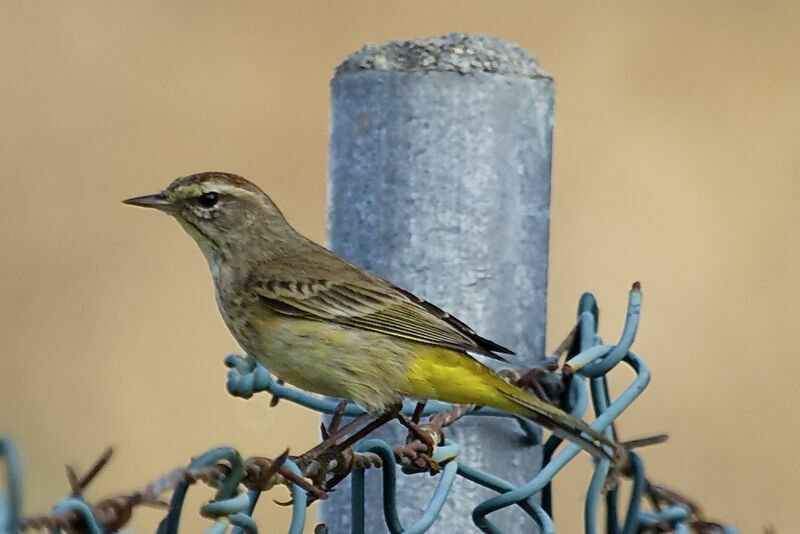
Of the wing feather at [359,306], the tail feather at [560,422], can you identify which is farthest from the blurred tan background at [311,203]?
the tail feather at [560,422]

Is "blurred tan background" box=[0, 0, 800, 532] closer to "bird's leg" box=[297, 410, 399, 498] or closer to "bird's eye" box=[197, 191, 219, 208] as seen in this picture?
"bird's eye" box=[197, 191, 219, 208]

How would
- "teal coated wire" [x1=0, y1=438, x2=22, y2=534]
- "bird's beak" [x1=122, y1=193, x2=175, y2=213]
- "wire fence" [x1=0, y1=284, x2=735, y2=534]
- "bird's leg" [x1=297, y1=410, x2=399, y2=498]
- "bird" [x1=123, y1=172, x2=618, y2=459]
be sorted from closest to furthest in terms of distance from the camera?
"teal coated wire" [x1=0, y1=438, x2=22, y2=534] < "wire fence" [x1=0, y1=284, x2=735, y2=534] < "bird's leg" [x1=297, y1=410, x2=399, y2=498] < "bird" [x1=123, y1=172, x2=618, y2=459] < "bird's beak" [x1=122, y1=193, x2=175, y2=213]

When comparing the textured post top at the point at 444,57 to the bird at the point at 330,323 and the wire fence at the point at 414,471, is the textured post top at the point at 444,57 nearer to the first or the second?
the bird at the point at 330,323

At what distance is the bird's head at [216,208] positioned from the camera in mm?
4215

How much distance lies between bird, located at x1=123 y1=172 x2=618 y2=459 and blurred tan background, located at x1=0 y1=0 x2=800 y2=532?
2.48 meters

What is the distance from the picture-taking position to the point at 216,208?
4262 mm

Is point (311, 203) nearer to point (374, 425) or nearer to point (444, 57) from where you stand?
point (374, 425)

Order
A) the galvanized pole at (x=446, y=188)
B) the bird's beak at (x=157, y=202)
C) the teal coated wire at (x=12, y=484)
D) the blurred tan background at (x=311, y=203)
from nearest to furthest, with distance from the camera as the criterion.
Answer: the teal coated wire at (x=12, y=484) → the galvanized pole at (x=446, y=188) → the bird's beak at (x=157, y=202) → the blurred tan background at (x=311, y=203)

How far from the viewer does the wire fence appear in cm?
226

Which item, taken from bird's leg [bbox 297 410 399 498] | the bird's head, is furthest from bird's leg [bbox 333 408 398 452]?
the bird's head

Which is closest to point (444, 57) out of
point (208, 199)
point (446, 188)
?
point (446, 188)

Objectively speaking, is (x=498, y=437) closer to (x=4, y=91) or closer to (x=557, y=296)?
(x=557, y=296)

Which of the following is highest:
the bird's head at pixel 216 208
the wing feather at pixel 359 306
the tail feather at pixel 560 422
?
the bird's head at pixel 216 208

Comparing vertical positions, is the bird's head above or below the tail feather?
above
